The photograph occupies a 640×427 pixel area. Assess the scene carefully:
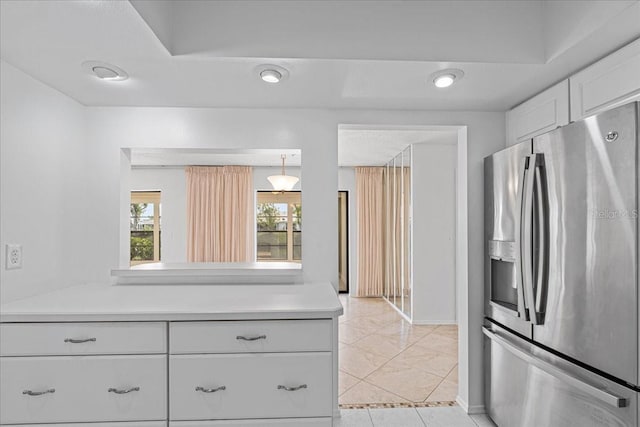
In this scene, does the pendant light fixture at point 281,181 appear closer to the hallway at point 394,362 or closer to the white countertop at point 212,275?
the hallway at point 394,362

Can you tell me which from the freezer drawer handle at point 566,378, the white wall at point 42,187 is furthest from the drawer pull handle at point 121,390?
the freezer drawer handle at point 566,378

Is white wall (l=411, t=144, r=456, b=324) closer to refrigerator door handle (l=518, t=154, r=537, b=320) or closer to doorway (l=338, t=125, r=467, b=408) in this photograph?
doorway (l=338, t=125, r=467, b=408)

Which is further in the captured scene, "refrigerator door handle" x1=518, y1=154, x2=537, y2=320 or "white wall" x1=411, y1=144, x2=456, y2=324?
"white wall" x1=411, y1=144, x2=456, y2=324

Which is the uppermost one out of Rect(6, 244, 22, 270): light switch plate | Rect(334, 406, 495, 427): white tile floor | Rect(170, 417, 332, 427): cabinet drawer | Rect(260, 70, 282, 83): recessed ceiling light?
Rect(260, 70, 282, 83): recessed ceiling light

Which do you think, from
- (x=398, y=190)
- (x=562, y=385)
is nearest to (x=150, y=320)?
(x=562, y=385)

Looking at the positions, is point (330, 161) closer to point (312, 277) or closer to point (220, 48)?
point (312, 277)

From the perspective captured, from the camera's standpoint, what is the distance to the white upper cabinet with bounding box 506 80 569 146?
1.95 meters

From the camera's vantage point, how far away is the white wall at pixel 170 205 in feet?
22.3

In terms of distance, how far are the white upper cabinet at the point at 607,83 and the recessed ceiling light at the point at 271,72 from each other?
4.60 feet

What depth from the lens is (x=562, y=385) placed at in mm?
1719

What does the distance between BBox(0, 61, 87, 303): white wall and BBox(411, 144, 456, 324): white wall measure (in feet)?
12.4

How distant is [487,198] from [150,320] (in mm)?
2029

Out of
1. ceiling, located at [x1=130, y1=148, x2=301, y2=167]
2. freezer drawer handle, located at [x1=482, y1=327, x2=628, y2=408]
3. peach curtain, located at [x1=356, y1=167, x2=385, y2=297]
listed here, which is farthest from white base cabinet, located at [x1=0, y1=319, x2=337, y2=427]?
peach curtain, located at [x1=356, y1=167, x2=385, y2=297]

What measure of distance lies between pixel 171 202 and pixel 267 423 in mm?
5776
